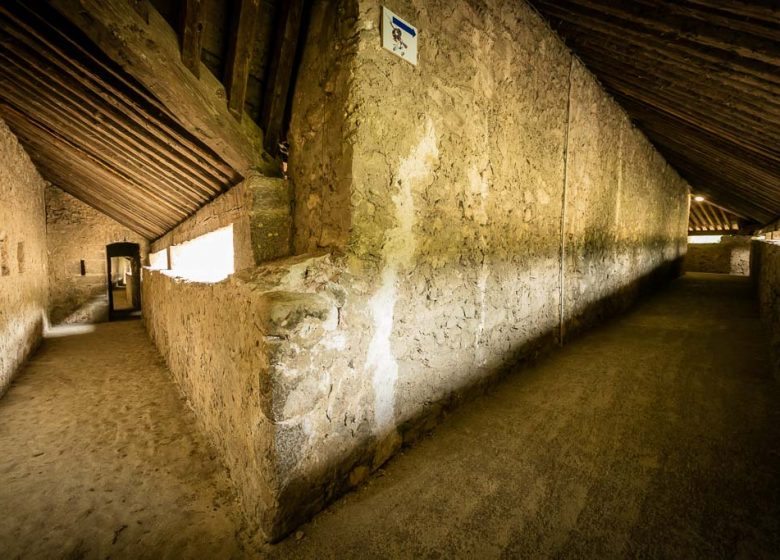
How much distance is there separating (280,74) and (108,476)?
329 cm

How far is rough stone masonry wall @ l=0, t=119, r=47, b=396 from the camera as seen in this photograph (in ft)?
16.2

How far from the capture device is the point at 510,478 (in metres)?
1.98

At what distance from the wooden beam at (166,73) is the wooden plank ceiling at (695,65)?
9.80ft

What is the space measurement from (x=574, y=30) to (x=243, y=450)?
479 centimetres

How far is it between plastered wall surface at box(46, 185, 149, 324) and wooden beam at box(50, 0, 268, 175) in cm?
965

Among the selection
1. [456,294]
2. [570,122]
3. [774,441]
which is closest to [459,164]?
[456,294]

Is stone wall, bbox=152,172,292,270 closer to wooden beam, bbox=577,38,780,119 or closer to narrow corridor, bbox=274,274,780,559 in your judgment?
narrow corridor, bbox=274,274,780,559

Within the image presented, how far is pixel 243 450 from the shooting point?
2.08m

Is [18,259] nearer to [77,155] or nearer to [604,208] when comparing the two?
[77,155]

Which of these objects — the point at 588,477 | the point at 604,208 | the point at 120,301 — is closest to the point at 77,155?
the point at 588,477

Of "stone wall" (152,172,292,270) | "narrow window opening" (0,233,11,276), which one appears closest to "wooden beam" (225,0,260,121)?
"stone wall" (152,172,292,270)

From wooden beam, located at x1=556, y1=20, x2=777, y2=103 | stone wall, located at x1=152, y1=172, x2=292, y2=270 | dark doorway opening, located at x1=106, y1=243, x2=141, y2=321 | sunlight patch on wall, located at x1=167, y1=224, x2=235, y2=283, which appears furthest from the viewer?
dark doorway opening, located at x1=106, y1=243, x2=141, y2=321

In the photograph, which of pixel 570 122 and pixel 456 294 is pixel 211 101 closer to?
pixel 456 294

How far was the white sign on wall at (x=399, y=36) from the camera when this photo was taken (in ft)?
6.59
